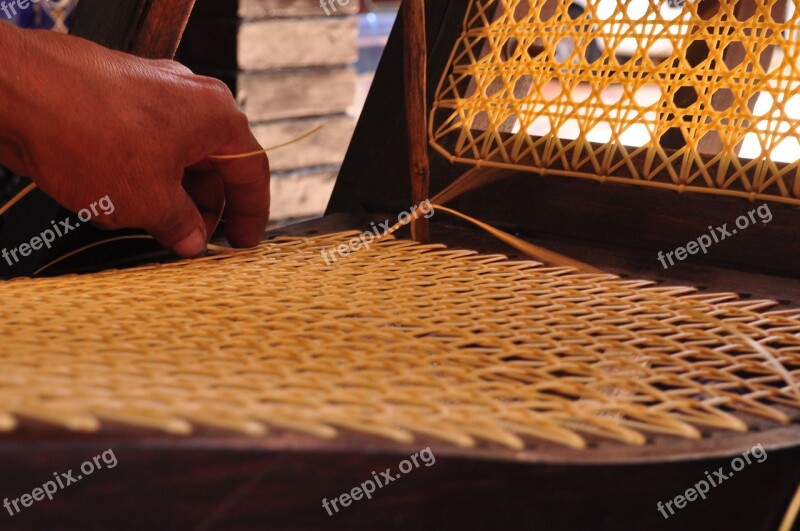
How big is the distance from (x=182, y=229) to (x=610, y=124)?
0.44m

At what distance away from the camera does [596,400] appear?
1.82 ft

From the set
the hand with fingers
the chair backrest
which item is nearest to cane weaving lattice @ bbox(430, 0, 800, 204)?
the chair backrest

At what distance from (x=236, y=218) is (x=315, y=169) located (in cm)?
158

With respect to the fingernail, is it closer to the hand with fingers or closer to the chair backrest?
the hand with fingers

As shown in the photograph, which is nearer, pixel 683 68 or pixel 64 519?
pixel 64 519

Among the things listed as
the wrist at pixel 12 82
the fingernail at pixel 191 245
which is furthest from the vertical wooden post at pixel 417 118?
the wrist at pixel 12 82

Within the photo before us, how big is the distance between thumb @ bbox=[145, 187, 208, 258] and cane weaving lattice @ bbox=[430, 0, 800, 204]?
0.30m

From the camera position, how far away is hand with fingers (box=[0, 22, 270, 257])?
2.75ft

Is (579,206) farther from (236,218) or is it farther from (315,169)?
(315,169)

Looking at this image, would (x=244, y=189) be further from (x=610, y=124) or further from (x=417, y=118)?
(x=610, y=124)

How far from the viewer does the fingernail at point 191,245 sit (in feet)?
3.10

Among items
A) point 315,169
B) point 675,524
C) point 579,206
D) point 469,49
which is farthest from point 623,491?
point 315,169

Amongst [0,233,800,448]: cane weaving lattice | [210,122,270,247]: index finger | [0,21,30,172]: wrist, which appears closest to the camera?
[0,233,800,448]: cane weaving lattice

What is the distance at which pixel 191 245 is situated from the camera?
95 cm
